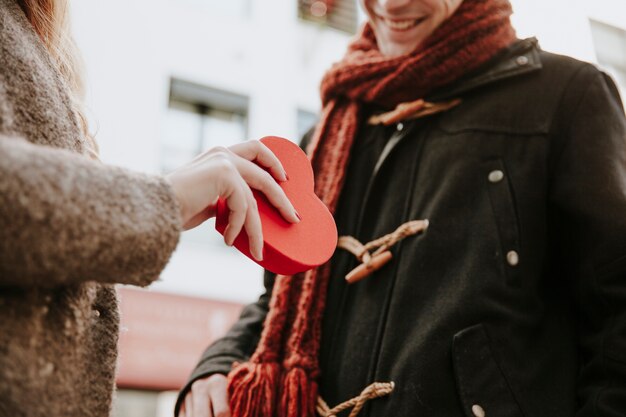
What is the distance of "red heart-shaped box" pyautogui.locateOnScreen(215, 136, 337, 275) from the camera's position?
783mm

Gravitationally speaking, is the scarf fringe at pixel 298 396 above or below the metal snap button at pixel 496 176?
below

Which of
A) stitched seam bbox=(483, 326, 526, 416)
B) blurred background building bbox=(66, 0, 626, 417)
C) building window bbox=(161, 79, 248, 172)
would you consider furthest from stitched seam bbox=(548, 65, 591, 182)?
building window bbox=(161, 79, 248, 172)

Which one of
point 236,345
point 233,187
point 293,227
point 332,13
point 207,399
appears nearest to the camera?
point 233,187

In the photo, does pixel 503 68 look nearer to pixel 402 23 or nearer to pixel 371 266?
pixel 402 23

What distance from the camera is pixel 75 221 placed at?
561mm

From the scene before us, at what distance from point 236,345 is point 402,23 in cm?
75

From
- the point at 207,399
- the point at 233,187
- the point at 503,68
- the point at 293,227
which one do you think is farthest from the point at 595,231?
the point at 207,399

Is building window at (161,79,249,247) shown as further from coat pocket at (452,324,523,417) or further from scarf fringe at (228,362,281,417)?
coat pocket at (452,324,523,417)

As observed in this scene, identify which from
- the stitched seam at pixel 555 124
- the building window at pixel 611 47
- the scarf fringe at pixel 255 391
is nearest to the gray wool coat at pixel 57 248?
the scarf fringe at pixel 255 391

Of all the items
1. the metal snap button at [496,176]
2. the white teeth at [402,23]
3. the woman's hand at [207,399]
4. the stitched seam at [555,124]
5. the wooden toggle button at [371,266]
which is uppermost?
the white teeth at [402,23]

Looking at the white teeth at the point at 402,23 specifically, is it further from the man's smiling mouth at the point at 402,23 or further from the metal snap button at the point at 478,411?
the metal snap button at the point at 478,411

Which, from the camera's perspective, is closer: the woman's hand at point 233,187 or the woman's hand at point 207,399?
the woman's hand at point 233,187

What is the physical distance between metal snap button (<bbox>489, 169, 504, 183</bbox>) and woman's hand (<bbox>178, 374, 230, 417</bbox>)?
2.02ft

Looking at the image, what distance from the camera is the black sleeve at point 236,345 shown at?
3.92 feet
